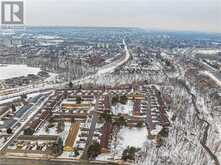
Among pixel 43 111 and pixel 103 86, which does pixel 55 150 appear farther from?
pixel 103 86

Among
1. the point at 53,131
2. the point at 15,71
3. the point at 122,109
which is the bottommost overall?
the point at 53,131

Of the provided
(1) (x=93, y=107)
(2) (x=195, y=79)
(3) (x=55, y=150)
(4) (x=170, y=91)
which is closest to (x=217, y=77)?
(2) (x=195, y=79)

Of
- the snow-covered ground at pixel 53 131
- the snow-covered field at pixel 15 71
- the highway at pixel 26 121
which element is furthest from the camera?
the snow-covered field at pixel 15 71

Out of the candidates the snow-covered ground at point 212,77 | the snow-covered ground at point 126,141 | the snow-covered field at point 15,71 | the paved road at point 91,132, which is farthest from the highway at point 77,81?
the snow-covered ground at point 126,141

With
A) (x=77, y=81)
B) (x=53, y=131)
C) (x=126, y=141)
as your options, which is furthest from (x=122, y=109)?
(x=77, y=81)

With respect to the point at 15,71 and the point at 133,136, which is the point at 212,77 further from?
the point at 15,71

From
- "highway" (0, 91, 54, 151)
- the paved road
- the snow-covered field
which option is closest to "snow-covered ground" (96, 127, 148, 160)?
the paved road

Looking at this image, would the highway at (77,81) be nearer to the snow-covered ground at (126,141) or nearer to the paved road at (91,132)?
the paved road at (91,132)

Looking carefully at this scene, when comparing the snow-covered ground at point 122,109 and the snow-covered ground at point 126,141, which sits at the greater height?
the snow-covered ground at point 122,109
